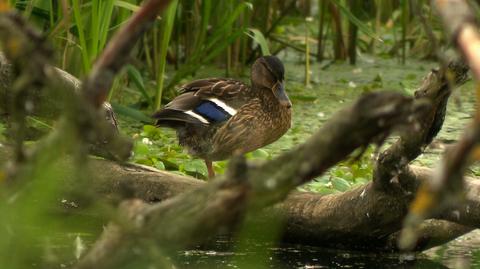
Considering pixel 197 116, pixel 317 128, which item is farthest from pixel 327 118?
pixel 197 116

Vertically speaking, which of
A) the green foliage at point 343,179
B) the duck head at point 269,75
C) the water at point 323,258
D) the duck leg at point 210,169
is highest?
the duck head at point 269,75

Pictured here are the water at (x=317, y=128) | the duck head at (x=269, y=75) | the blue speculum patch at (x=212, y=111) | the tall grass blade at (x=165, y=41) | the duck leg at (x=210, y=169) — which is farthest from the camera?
the duck head at (x=269, y=75)

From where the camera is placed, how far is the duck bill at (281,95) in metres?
5.97

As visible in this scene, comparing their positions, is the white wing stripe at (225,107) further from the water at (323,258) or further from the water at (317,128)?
the water at (323,258)

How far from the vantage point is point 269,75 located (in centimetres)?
610

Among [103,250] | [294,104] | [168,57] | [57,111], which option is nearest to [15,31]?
[103,250]

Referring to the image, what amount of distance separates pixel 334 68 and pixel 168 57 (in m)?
1.37

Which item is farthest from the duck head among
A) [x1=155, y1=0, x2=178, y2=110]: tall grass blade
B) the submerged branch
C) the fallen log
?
the submerged branch

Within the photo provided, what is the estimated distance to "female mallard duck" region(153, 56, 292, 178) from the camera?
5586 mm

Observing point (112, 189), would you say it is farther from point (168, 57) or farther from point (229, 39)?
point (168, 57)

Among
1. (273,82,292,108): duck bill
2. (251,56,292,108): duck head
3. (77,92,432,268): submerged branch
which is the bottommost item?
(273,82,292,108): duck bill

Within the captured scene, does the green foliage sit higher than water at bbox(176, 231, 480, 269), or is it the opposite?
the green foliage

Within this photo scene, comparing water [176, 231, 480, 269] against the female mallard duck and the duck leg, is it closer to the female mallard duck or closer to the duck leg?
the duck leg

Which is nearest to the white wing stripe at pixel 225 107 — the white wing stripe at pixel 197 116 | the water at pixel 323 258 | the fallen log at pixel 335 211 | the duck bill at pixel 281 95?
the white wing stripe at pixel 197 116
